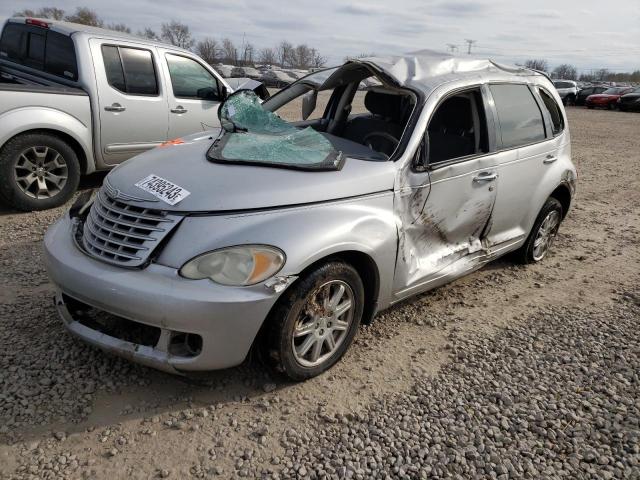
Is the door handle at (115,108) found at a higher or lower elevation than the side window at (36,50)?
lower

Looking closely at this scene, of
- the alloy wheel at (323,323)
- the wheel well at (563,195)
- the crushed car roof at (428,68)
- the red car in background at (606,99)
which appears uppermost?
the crushed car roof at (428,68)

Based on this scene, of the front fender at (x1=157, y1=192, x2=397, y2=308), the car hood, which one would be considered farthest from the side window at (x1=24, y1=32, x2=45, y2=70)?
the front fender at (x1=157, y1=192, x2=397, y2=308)

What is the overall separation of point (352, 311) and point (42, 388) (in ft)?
5.71

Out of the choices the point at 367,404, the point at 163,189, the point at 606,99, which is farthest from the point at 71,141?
the point at 606,99

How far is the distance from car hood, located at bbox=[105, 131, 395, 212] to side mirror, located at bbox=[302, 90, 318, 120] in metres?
1.40

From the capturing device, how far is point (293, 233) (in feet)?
8.79

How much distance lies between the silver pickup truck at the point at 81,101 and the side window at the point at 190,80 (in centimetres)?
1

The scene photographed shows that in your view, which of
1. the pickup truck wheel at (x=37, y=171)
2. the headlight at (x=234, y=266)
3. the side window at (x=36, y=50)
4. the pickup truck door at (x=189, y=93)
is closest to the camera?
the headlight at (x=234, y=266)

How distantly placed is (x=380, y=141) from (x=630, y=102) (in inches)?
1234

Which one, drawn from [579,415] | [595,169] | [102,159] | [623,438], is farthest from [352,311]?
[595,169]

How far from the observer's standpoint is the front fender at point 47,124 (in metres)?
5.06

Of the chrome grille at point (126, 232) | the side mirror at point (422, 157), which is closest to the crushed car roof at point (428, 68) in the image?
the side mirror at point (422, 157)

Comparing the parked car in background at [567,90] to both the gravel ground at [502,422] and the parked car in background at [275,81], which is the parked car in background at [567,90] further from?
the gravel ground at [502,422]

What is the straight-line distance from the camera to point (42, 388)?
276cm
